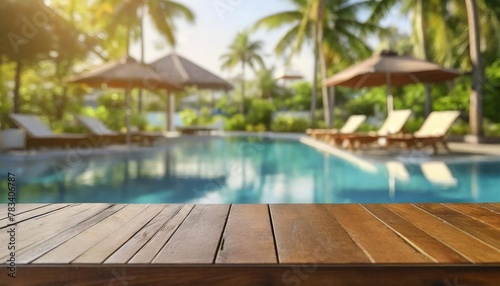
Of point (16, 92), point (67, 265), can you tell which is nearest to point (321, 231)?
point (67, 265)

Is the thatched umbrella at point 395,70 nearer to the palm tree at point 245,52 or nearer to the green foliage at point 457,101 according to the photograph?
the green foliage at point 457,101

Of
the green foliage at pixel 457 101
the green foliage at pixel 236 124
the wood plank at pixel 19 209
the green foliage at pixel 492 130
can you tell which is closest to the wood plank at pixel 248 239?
the wood plank at pixel 19 209

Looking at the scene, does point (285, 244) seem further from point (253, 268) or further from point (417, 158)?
point (417, 158)

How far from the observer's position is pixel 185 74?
2170 cm

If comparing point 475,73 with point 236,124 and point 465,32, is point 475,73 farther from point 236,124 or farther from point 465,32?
point 236,124

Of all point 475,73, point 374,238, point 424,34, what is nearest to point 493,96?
point 424,34

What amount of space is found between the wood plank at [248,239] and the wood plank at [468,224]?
3.22 feet

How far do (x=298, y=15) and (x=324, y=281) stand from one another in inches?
839

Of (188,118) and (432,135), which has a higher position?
(188,118)

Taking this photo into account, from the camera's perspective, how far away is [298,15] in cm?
2128

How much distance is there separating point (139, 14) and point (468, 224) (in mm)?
20608

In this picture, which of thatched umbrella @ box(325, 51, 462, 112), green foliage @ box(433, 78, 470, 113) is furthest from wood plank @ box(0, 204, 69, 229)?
green foliage @ box(433, 78, 470, 113)

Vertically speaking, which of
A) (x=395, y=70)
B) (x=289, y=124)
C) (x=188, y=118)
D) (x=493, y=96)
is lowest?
(x=289, y=124)

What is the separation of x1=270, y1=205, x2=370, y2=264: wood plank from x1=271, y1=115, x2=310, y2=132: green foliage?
18908 millimetres
